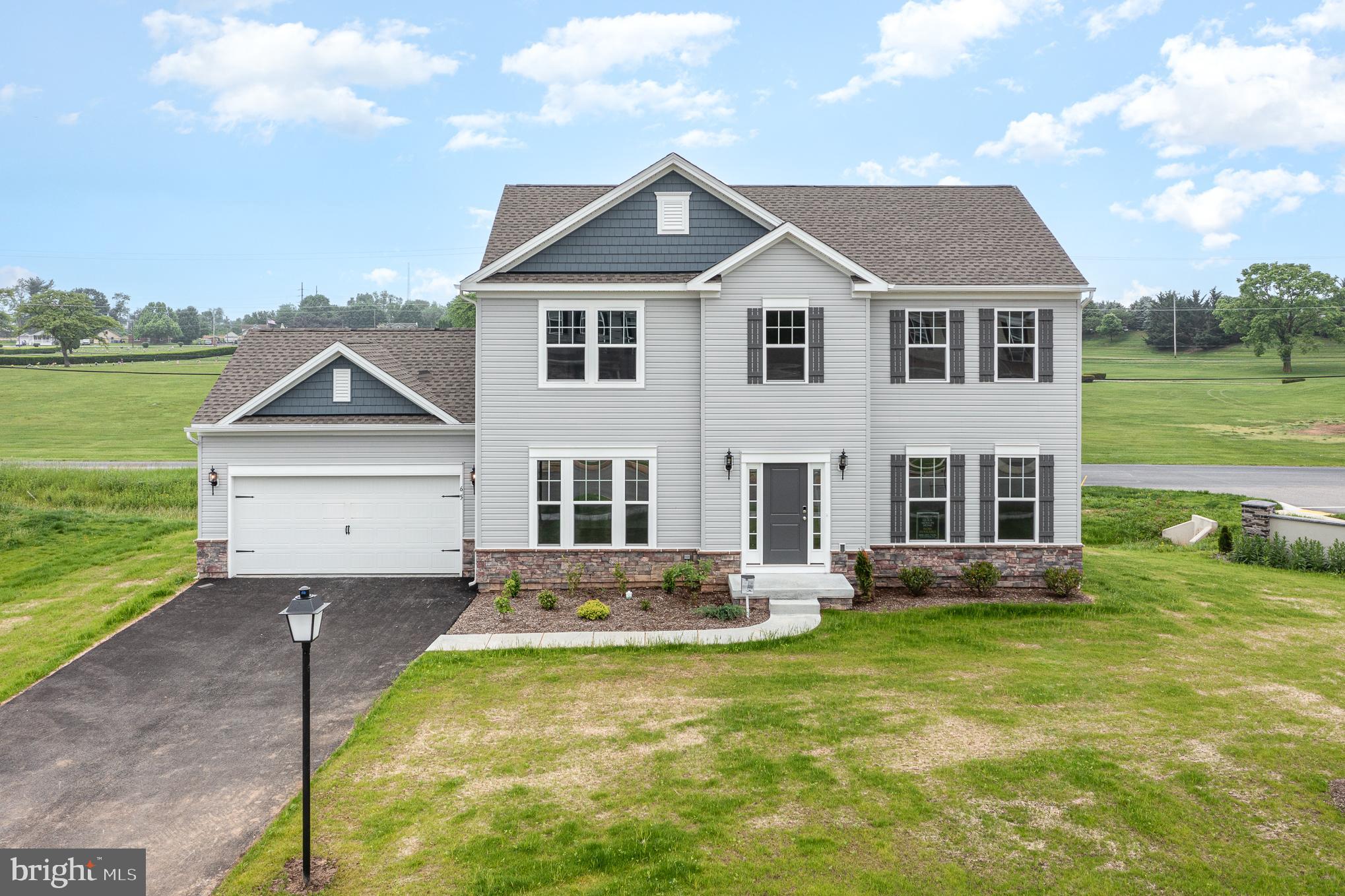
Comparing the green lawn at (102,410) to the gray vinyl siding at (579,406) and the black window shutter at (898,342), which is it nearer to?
the gray vinyl siding at (579,406)

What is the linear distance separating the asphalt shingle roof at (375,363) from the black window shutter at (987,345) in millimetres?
10115

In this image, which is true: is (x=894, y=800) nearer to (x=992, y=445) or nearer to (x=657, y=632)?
(x=657, y=632)

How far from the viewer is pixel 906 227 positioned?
16766 millimetres

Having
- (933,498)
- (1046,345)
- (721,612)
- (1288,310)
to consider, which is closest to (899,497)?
(933,498)

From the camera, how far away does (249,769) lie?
7922 millimetres

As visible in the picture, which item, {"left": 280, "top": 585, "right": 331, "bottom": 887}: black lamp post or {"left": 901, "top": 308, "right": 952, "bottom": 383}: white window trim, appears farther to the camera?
{"left": 901, "top": 308, "right": 952, "bottom": 383}: white window trim

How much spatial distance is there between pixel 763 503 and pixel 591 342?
4.51 meters

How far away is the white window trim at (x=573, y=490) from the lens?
48.7 ft

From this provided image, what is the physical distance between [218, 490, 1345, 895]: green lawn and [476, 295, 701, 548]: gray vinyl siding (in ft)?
14.3

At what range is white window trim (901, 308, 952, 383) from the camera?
1502 cm

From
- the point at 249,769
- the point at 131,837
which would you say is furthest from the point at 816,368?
the point at 131,837

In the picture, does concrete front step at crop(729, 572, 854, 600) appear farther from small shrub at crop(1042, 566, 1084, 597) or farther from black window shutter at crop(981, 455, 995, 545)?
small shrub at crop(1042, 566, 1084, 597)

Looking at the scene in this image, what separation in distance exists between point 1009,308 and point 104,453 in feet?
145

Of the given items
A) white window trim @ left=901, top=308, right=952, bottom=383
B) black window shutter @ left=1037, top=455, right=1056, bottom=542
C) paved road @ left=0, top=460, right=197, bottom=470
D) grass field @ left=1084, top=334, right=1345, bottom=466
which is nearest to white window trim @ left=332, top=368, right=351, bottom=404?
white window trim @ left=901, top=308, right=952, bottom=383
